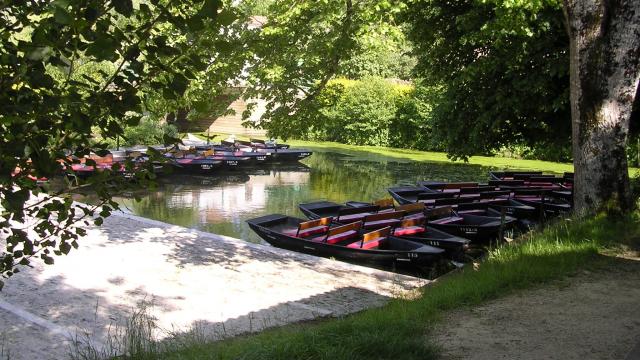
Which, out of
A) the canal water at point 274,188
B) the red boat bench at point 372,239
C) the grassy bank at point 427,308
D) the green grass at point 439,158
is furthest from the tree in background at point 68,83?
the green grass at point 439,158

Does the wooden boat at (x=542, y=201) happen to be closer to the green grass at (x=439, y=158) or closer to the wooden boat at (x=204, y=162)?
the green grass at (x=439, y=158)

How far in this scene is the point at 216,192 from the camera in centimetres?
1892

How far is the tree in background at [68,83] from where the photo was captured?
2076 millimetres

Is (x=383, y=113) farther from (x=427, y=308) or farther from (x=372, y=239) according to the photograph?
(x=427, y=308)

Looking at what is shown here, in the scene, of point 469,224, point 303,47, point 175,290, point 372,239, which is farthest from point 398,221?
point 175,290

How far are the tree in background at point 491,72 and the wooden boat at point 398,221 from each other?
3.40 m

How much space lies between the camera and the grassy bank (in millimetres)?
3912

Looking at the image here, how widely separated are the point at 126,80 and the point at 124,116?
146mm

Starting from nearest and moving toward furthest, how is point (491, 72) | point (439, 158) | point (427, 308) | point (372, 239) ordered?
point (427, 308) < point (372, 239) < point (491, 72) < point (439, 158)

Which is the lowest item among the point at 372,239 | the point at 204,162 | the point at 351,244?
the point at 351,244

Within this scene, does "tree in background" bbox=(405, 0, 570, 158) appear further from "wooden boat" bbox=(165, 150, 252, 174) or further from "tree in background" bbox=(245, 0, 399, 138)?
"wooden boat" bbox=(165, 150, 252, 174)

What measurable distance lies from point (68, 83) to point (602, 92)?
750 cm

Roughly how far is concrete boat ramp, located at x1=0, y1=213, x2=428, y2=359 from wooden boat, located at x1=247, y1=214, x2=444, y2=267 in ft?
0.87

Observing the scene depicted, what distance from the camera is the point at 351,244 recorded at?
1068cm
